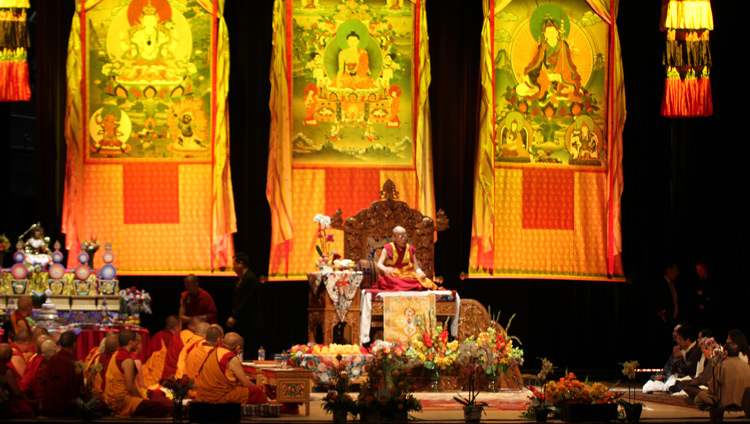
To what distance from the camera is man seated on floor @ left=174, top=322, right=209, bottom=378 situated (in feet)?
23.1

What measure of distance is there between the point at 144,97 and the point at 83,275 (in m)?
2.17

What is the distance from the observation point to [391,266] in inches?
374

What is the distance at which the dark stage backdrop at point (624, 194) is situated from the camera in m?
10.1

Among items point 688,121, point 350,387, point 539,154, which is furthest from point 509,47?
point 350,387

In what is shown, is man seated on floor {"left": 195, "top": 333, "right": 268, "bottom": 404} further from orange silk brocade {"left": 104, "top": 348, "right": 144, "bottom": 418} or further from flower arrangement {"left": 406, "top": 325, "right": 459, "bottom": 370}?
flower arrangement {"left": 406, "top": 325, "right": 459, "bottom": 370}

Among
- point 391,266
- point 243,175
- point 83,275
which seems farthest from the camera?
point 243,175

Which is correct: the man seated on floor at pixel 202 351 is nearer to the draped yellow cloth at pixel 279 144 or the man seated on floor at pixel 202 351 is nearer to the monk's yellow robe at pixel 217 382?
the monk's yellow robe at pixel 217 382

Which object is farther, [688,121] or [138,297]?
[688,121]

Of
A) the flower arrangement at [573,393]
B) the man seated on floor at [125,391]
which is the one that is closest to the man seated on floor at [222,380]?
the man seated on floor at [125,391]

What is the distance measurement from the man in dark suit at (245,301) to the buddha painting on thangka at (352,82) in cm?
142

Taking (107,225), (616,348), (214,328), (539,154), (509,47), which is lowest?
(616,348)

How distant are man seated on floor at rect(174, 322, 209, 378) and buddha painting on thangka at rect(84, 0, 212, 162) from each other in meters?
3.12

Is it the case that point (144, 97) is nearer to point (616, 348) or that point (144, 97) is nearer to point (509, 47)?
point (509, 47)

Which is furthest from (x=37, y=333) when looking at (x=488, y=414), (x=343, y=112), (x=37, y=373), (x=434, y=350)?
(x=343, y=112)
